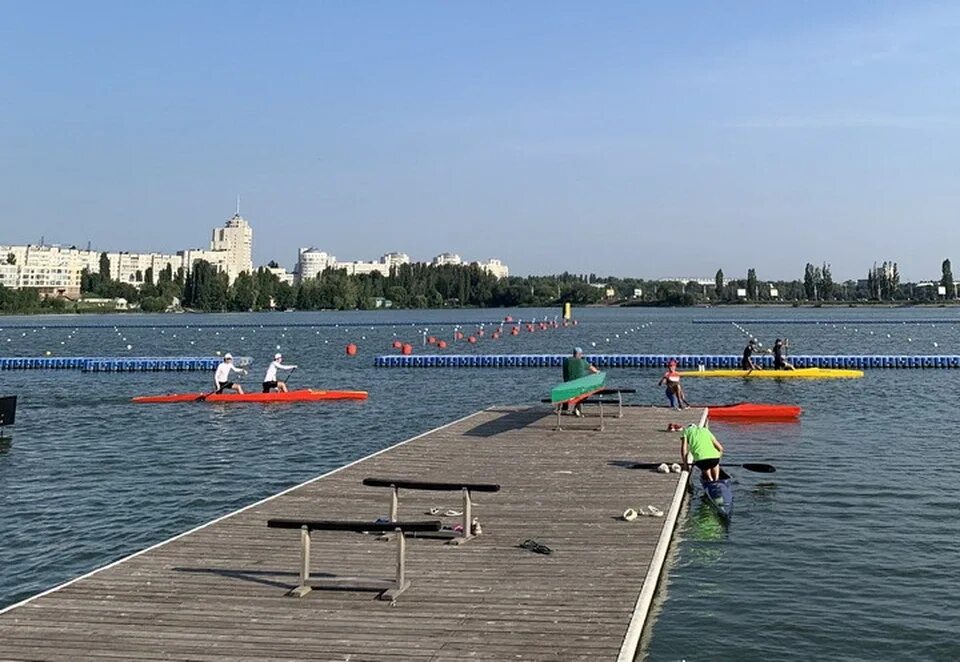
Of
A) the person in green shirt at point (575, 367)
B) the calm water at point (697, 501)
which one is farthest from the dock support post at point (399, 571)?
the person in green shirt at point (575, 367)

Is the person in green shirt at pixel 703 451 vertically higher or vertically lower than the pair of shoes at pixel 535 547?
higher

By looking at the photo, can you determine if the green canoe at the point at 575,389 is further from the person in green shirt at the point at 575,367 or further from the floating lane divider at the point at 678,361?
the floating lane divider at the point at 678,361

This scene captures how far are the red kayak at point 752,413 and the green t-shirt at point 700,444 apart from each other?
12678 millimetres

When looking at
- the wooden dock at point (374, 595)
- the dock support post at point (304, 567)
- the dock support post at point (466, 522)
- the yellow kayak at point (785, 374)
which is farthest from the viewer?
the yellow kayak at point (785, 374)

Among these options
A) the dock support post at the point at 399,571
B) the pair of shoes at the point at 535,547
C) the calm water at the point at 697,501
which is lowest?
the calm water at the point at 697,501

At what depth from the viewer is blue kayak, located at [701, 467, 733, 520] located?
17.2 meters

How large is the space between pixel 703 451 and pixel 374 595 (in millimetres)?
9158

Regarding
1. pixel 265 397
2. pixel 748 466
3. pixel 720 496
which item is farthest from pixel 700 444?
pixel 265 397

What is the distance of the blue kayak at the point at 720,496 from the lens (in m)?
17.2

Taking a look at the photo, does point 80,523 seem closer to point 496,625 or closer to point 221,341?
point 496,625

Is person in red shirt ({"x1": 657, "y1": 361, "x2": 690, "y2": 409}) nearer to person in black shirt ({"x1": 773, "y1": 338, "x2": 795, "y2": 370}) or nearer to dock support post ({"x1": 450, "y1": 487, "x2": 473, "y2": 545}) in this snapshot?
dock support post ({"x1": 450, "y1": 487, "x2": 473, "y2": 545})

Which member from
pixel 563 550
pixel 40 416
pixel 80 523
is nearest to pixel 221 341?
pixel 40 416

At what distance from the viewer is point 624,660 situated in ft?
27.9

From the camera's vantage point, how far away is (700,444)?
1770cm
